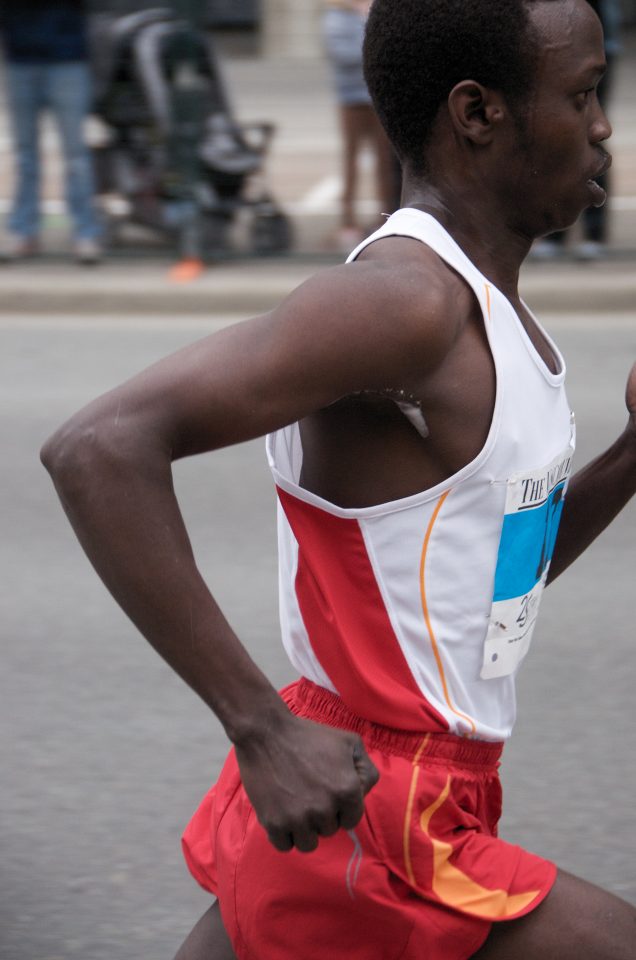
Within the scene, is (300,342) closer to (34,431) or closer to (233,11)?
(34,431)

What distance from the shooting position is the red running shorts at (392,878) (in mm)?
1847

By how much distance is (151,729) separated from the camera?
395 cm

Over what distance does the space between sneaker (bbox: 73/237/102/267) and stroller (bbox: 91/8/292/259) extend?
1.19 ft

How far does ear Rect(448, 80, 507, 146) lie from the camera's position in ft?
6.03

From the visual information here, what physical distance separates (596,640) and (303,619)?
8.77 feet

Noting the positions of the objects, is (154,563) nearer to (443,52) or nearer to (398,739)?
(398,739)

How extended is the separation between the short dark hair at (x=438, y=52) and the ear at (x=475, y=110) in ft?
0.03

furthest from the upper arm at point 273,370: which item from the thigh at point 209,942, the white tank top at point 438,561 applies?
the thigh at point 209,942

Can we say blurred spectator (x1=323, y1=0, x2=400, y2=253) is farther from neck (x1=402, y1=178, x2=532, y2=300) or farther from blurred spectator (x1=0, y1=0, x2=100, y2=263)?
neck (x1=402, y1=178, x2=532, y2=300)

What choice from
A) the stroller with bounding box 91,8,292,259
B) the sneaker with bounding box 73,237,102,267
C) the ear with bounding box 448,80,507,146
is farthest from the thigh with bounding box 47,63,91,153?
the ear with bounding box 448,80,507,146

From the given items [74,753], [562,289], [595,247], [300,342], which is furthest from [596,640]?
[595,247]

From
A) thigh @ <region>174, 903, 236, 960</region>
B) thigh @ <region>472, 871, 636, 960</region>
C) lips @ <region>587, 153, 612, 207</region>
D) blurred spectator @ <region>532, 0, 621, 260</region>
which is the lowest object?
blurred spectator @ <region>532, 0, 621, 260</region>

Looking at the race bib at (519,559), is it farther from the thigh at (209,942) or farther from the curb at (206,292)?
the curb at (206,292)

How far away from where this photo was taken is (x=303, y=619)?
192cm
